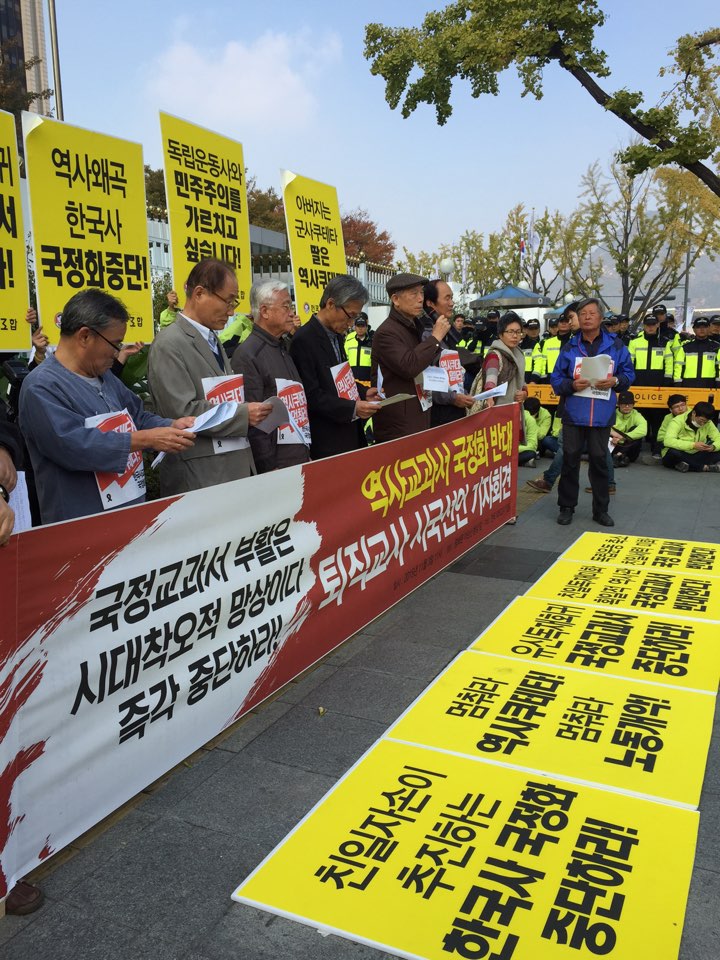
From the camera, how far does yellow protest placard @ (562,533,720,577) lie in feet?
17.6

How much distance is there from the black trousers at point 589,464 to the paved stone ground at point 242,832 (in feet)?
8.78

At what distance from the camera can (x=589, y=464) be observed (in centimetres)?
663

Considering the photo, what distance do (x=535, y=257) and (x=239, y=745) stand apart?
134 ft

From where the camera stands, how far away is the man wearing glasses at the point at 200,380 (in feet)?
11.1

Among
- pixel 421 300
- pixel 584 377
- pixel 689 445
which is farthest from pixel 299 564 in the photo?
pixel 689 445

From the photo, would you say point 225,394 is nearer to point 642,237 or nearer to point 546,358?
point 546,358

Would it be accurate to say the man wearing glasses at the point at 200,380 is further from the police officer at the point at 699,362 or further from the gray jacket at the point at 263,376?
the police officer at the point at 699,362

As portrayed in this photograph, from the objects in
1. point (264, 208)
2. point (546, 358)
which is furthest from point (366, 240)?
point (546, 358)

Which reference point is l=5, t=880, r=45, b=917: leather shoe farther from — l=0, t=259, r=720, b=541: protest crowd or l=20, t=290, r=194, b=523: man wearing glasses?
l=20, t=290, r=194, b=523: man wearing glasses

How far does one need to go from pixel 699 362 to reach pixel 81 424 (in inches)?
377

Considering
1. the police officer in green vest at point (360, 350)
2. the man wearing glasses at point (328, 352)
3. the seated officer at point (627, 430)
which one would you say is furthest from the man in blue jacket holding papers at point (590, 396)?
the police officer in green vest at point (360, 350)

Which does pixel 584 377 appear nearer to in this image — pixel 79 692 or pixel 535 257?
pixel 79 692

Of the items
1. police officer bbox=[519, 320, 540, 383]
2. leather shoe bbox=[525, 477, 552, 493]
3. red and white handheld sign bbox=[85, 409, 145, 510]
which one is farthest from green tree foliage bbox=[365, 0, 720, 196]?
red and white handheld sign bbox=[85, 409, 145, 510]

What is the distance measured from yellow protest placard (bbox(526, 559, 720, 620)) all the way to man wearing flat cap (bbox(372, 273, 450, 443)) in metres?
1.36
